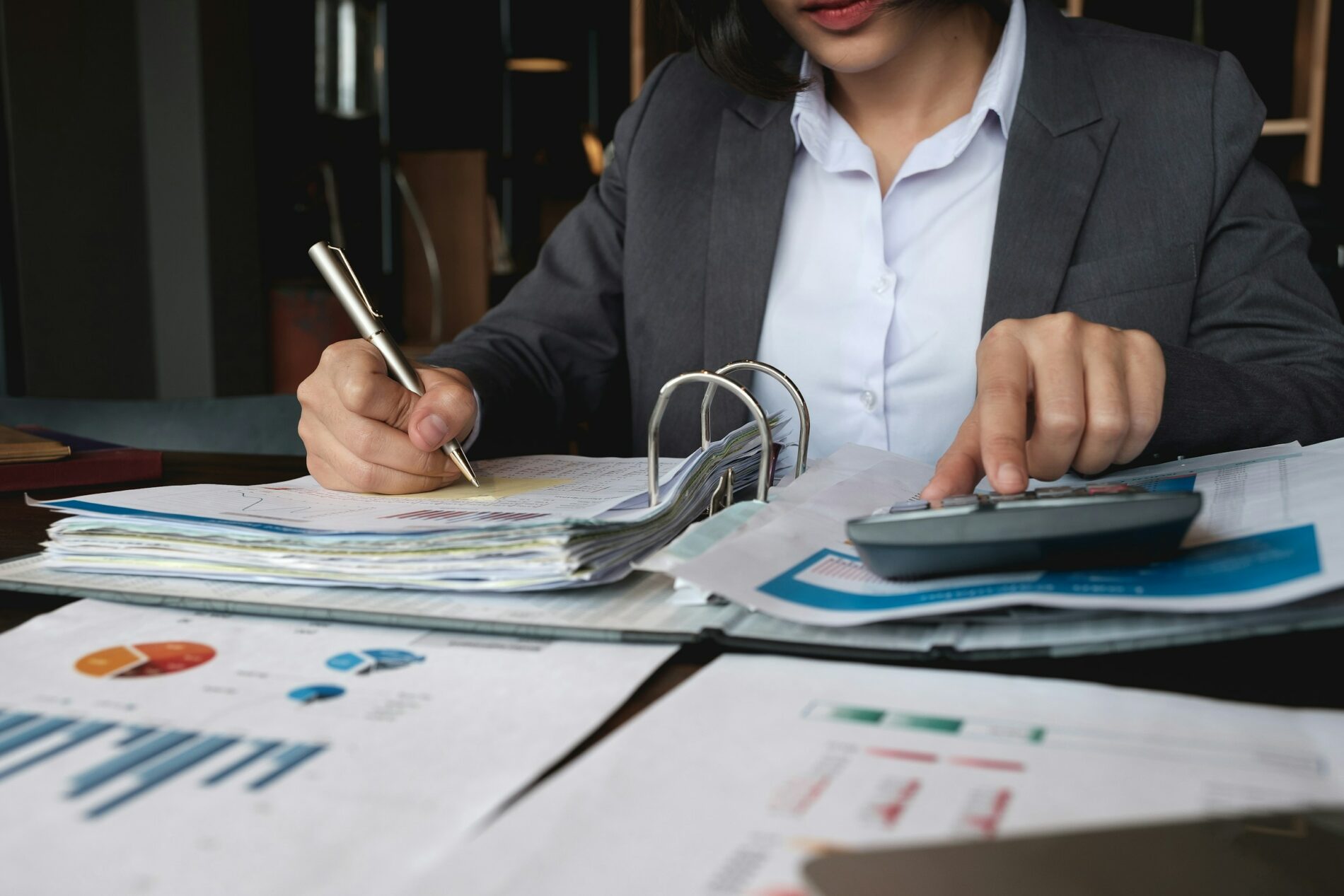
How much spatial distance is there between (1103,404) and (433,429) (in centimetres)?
43

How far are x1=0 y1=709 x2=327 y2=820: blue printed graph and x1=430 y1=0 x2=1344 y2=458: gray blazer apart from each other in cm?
65

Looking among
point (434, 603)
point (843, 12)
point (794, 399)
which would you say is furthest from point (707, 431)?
point (843, 12)

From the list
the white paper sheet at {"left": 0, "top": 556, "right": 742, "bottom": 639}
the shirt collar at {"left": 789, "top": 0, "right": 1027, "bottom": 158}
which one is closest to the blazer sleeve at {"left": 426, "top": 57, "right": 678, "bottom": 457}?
the shirt collar at {"left": 789, "top": 0, "right": 1027, "bottom": 158}

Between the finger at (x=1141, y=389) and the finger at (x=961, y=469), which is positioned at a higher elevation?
the finger at (x=1141, y=389)

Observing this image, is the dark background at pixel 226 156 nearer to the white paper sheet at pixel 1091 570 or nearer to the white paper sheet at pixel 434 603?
the white paper sheet at pixel 1091 570

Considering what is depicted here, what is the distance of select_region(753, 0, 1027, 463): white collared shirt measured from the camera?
1.16m

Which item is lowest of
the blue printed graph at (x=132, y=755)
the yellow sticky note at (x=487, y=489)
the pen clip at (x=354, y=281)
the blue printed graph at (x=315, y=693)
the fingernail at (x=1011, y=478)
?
the yellow sticky note at (x=487, y=489)

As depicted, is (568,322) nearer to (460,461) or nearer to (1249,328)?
(460,461)

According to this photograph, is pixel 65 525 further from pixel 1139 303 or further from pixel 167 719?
pixel 1139 303

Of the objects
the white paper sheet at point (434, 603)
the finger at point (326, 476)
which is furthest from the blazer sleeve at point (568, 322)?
the white paper sheet at point (434, 603)

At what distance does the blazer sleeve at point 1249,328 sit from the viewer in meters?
0.79

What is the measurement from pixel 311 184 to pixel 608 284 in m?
2.04

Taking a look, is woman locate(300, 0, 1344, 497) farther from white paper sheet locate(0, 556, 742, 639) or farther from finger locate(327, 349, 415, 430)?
white paper sheet locate(0, 556, 742, 639)

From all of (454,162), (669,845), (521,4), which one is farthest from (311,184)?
(669,845)
